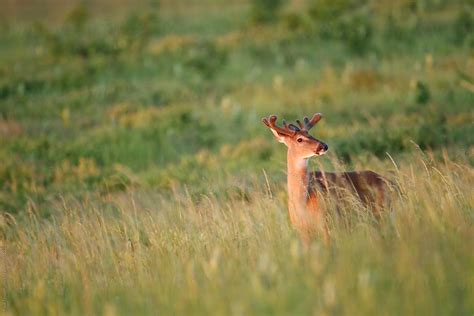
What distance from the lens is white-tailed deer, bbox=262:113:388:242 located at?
753 cm

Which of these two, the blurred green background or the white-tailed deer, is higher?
the white-tailed deer

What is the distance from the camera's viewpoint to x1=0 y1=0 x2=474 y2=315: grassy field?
17.2 ft

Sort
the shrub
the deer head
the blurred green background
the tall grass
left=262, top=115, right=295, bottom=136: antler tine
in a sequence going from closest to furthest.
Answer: the tall grass, the deer head, left=262, top=115, right=295, bottom=136: antler tine, the blurred green background, the shrub

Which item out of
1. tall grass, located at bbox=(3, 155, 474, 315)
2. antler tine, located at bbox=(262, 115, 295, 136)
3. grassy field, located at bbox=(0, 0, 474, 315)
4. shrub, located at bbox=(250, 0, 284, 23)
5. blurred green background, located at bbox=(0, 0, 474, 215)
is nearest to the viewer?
tall grass, located at bbox=(3, 155, 474, 315)

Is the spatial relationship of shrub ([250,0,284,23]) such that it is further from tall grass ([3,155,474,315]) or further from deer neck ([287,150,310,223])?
deer neck ([287,150,310,223])

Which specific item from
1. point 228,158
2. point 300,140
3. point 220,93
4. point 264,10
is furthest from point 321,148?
point 264,10

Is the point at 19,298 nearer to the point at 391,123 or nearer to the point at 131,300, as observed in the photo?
the point at 131,300

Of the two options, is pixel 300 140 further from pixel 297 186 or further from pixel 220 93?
pixel 220 93


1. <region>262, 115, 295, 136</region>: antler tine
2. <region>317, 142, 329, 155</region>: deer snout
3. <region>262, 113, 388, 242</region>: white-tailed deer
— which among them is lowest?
<region>262, 113, 388, 242</region>: white-tailed deer

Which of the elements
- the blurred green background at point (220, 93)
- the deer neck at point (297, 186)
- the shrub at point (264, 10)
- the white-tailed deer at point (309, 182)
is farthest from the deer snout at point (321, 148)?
the shrub at point (264, 10)

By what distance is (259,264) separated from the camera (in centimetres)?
539

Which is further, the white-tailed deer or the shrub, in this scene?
the shrub

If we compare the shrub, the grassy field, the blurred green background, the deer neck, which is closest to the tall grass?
the grassy field

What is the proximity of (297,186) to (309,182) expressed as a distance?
0.14 metres
